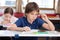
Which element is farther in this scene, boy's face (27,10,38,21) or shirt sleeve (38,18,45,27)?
shirt sleeve (38,18,45,27)

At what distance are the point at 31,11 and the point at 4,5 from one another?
97.6 inches

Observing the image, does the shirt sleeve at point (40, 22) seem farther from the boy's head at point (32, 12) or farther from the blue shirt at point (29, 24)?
the boy's head at point (32, 12)

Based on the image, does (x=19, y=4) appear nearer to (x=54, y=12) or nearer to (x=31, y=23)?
(x=54, y=12)

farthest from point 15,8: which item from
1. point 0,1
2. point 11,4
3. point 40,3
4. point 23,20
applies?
point 23,20

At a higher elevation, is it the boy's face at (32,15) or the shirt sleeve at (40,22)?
the boy's face at (32,15)

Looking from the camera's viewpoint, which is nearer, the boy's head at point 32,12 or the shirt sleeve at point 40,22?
the boy's head at point 32,12

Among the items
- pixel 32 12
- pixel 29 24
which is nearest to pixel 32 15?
pixel 32 12

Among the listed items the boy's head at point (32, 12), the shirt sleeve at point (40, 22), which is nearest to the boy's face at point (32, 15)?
the boy's head at point (32, 12)

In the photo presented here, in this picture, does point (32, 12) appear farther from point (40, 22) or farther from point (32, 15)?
point (40, 22)

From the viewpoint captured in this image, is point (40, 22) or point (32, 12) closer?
point (32, 12)

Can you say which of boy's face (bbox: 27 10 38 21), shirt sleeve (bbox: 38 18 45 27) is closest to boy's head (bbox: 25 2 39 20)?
boy's face (bbox: 27 10 38 21)

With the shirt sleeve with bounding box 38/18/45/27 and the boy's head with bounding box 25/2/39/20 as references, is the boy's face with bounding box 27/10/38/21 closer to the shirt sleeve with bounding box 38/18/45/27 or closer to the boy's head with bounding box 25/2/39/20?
the boy's head with bounding box 25/2/39/20

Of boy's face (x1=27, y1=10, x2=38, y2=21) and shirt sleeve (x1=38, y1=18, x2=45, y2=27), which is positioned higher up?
boy's face (x1=27, y1=10, x2=38, y2=21)

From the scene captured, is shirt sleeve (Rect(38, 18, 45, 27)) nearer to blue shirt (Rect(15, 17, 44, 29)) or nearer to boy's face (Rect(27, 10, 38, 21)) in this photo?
blue shirt (Rect(15, 17, 44, 29))
